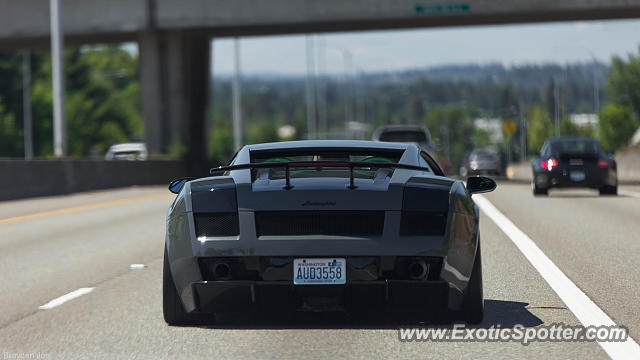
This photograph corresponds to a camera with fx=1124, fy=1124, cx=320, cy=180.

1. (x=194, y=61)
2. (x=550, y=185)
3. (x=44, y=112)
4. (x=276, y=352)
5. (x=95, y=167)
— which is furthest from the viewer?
(x=44, y=112)

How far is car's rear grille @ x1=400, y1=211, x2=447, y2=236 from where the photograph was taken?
657 centimetres

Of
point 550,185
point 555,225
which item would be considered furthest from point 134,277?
point 550,185

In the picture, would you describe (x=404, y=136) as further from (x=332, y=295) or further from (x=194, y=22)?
(x=332, y=295)

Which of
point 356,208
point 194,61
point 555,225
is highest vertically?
point 194,61

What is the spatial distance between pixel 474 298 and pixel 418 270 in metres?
0.48

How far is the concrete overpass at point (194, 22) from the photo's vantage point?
36938 mm

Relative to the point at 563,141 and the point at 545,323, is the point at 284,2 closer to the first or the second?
the point at 563,141

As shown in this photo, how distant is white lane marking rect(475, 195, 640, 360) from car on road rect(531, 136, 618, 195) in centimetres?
1071

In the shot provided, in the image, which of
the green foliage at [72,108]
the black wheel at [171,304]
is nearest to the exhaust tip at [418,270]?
the black wheel at [171,304]

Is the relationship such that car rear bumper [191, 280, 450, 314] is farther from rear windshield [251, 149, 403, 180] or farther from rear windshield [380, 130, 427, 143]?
rear windshield [380, 130, 427, 143]

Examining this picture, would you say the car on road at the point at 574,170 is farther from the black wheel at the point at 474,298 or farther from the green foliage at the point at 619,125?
the green foliage at the point at 619,125

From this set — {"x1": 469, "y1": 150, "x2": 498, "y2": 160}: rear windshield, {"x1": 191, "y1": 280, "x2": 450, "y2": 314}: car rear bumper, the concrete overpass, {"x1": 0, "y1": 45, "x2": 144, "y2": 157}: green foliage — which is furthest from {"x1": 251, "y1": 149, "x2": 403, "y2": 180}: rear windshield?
{"x1": 0, "y1": 45, "x2": 144, "y2": 157}: green foliage

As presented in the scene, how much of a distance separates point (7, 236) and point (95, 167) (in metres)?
17.0

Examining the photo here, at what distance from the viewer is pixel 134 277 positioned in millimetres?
10234
